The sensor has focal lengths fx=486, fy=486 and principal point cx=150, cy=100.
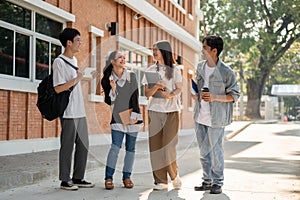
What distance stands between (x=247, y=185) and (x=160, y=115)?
1.61 m

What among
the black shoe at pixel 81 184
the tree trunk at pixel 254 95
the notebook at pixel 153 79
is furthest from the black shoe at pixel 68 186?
the tree trunk at pixel 254 95

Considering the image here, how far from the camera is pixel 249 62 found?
39.3m

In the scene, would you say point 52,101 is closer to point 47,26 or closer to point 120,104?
point 120,104

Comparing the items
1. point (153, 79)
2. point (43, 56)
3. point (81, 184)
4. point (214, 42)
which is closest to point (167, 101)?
point (153, 79)

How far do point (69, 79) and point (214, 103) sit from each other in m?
1.72

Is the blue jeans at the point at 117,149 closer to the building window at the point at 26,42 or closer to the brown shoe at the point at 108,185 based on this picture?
the brown shoe at the point at 108,185

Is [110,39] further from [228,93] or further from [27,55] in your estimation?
[228,93]

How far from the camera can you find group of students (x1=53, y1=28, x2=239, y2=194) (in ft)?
18.8

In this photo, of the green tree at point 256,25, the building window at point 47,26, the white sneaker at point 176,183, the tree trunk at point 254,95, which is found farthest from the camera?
the tree trunk at point 254,95

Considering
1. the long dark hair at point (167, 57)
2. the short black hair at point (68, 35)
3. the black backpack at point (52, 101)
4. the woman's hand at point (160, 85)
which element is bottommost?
the black backpack at point (52, 101)

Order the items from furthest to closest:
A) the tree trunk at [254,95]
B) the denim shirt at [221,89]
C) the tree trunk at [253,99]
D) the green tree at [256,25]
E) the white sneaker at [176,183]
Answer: the tree trunk at [253,99], the tree trunk at [254,95], the green tree at [256,25], the white sneaker at [176,183], the denim shirt at [221,89]

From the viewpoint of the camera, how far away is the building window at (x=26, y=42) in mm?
8375

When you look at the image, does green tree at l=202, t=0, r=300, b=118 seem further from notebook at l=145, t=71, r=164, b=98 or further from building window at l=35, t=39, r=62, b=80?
notebook at l=145, t=71, r=164, b=98

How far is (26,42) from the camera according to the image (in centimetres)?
898
